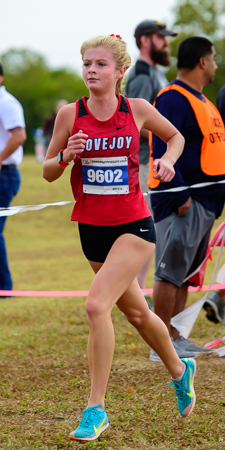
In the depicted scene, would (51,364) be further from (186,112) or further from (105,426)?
(186,112)

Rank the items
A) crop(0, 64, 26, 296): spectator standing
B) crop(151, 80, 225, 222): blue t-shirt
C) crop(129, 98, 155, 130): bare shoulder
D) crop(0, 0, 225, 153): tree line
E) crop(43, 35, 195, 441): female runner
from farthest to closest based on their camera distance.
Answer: crop(0, 0, 225, 153): tree line, crop(0, 64, 26, 296): spectator standing, crop(151, 80, 225, 222): blue t-shirt, crop(129, 98, 155, 130): bare shoulder, crop(43, 35, 195, 441): female runner

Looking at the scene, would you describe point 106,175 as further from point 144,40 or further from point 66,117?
point 144,40

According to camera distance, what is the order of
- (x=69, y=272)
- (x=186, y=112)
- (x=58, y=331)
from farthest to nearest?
(x=69, y=272) → (x=58, y=331) → (x=186, y=112)

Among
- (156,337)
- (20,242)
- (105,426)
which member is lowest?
(20,242)

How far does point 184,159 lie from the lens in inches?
182

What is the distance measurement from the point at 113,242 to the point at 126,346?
2.12 meters

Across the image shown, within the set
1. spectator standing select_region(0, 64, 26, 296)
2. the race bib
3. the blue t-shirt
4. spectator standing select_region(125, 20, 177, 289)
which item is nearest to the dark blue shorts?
the race bib

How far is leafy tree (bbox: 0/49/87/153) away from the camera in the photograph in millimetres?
70562

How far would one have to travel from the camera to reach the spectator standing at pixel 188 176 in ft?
15.0

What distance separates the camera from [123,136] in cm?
318

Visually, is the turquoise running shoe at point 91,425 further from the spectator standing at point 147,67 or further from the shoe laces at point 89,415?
the spectator standing at point 147,67

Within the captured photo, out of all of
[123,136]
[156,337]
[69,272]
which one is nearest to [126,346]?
[156,337]

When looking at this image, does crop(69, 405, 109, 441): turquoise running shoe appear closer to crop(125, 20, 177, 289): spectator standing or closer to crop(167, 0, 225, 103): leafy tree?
crop(125, 20, 177, 289): spectator standing

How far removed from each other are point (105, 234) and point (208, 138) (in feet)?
5.53
